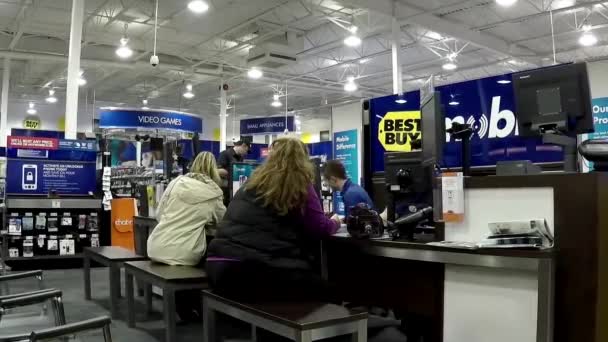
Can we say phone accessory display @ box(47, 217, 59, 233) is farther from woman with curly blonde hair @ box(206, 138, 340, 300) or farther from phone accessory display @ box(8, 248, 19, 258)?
woman with curly blonde hair @ box(206, 138, 340, 300)

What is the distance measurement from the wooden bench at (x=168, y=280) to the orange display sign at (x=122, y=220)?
379cm

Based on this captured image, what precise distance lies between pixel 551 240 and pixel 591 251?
156mm

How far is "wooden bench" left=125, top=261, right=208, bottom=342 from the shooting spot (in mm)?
3445

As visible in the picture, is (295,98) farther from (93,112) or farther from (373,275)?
(373,275)

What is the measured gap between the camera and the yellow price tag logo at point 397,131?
4.33 metres

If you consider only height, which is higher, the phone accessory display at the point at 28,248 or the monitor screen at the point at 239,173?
the monitor screen at the point at 239,173

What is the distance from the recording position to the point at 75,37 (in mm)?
8445

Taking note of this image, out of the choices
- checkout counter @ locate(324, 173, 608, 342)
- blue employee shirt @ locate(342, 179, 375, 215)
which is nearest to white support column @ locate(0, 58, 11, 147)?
blue employee shirt @ locate(342, 179, 375, 215)

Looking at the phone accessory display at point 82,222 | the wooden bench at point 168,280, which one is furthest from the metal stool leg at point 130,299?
the phone accessory display at point 82,222

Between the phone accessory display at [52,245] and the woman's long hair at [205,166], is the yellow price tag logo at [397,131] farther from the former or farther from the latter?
the phone accessory display at [52,245]

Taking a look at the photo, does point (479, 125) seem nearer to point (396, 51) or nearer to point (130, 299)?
point (130, 299)

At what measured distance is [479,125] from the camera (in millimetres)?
3980

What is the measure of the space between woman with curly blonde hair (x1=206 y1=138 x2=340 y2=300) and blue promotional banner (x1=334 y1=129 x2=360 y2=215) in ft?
24.1

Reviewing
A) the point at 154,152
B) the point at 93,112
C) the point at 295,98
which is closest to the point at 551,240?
the point at 154,152
